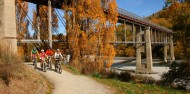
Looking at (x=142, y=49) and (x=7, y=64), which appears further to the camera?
(x=142, y=49)

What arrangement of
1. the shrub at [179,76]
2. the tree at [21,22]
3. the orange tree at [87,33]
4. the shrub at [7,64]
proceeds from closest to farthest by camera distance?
the shrub at [7,64] → the shrub at [179,76] → the orange tree at [87,33] → the tree at [21,22]

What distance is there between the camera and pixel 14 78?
10555 mm

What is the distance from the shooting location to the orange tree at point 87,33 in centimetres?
2292

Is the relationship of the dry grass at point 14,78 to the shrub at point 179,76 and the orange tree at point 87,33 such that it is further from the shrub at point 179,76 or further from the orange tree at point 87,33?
the shrub at point 179,76

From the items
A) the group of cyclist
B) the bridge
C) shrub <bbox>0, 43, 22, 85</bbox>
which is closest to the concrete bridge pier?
the bridge

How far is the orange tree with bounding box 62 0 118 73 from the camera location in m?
22.9

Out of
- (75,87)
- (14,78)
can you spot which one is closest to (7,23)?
(14,78)

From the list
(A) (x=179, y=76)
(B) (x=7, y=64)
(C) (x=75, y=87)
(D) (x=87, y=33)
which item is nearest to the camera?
(B) (x=7, y=64)

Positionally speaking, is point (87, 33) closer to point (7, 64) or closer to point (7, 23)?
point (7, 23)

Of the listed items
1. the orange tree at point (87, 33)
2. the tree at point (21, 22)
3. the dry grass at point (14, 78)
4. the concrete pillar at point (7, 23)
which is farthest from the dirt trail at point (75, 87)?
the tree at point (21, 22)

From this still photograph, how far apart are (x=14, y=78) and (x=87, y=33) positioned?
13.9m

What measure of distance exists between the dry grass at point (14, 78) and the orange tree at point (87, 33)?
418 inches

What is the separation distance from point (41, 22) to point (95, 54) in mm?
9086

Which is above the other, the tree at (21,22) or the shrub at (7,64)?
the tree at (21,22)
